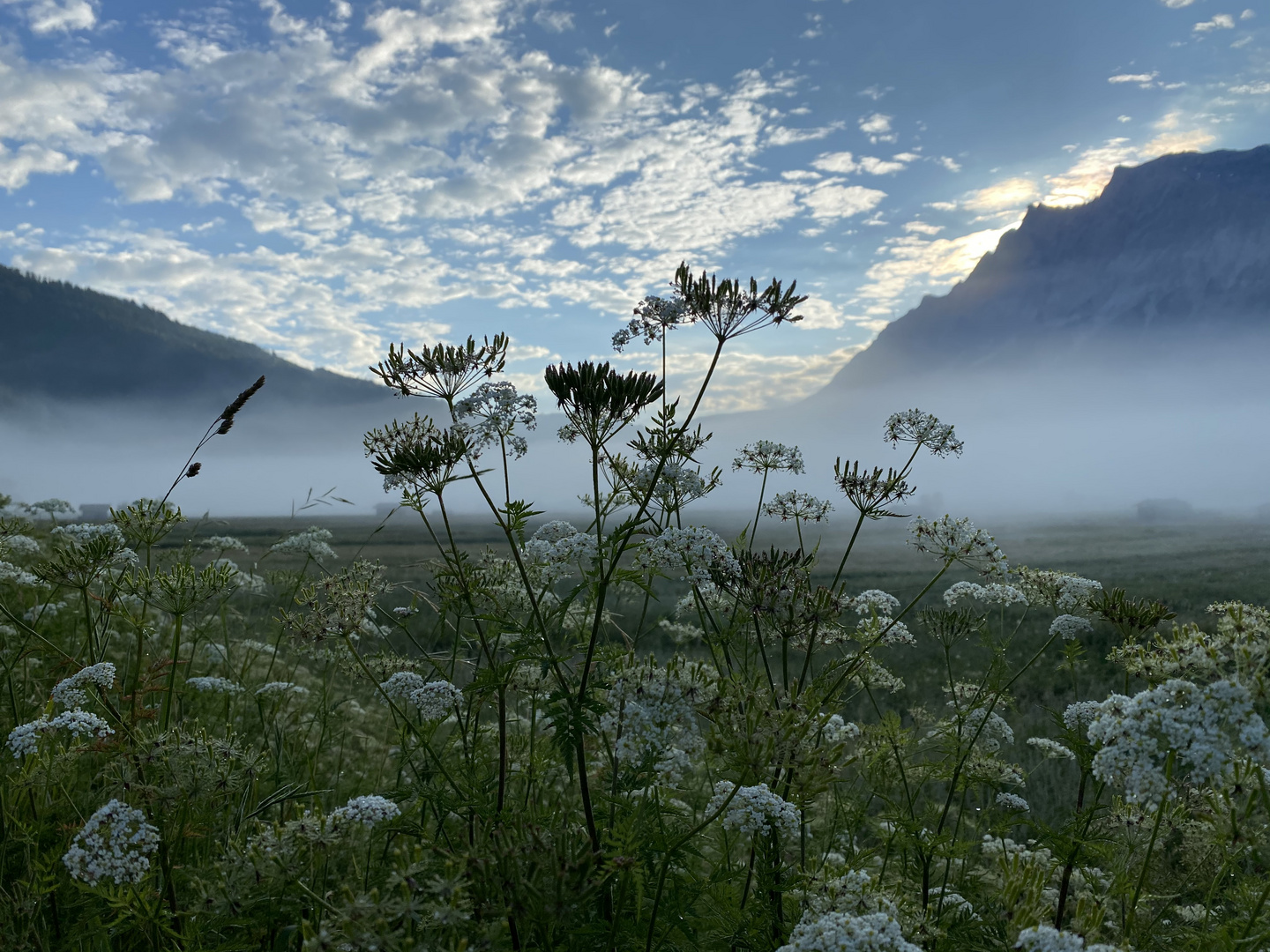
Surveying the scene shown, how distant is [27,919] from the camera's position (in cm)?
423

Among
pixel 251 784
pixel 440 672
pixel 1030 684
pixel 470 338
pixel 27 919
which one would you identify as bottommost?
pixel 1030 684

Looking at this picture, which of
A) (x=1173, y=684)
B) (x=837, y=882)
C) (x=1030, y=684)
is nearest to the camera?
(x=1173, y=684)

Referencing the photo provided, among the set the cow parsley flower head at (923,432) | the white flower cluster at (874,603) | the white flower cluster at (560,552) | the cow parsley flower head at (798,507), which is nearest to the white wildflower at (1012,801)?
the white flower cluster at (874,603)

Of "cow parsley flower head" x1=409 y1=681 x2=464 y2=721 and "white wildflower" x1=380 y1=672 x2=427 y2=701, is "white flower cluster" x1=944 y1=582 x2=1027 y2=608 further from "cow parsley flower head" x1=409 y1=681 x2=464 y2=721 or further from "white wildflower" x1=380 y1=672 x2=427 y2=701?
"white wildflower" x1=380 y1=672 x2=427 y2=701

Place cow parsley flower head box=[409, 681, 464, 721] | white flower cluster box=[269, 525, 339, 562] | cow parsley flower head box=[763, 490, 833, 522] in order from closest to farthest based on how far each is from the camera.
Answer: cow parsley flower head box=[409, 681, 464, 721] → cow parsley flower head box=[763, 490, 833, 522] → white flower cluster box=[269, 525, 339, 562]

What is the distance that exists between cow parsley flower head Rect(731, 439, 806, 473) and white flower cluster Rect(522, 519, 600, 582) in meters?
3.33

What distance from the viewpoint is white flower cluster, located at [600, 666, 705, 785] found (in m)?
3.75

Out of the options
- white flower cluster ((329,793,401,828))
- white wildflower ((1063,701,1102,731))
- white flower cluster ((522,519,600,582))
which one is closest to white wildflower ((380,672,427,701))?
white flower cluster ((522,519,600,582))

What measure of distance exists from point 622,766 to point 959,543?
4.35 meters

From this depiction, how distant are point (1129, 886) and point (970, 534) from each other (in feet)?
10.7

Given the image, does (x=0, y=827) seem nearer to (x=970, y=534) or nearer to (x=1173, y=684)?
(x=1173, y=684)

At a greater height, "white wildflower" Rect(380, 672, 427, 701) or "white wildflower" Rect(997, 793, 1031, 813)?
"white wildflower" Rect(380, 672, 427, 701)

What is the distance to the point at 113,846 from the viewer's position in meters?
3.36

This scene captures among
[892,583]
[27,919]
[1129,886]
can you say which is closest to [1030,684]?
[892,583]
